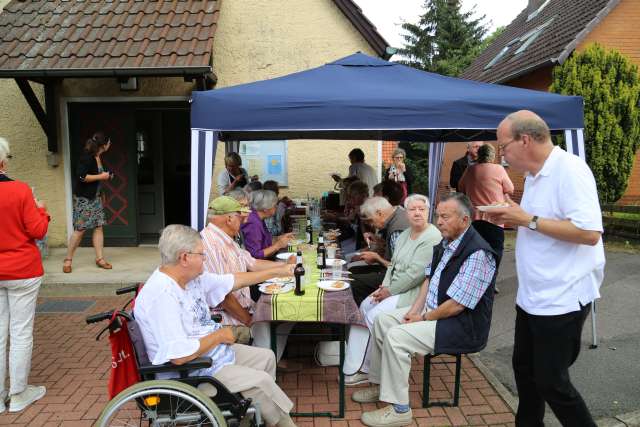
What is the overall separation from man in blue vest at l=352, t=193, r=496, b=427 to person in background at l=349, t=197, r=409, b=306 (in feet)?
3.12

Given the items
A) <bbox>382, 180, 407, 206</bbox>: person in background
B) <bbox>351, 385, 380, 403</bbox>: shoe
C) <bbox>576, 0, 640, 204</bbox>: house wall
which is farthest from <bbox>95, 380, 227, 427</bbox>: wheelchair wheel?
<bbox>576, 0, 640, 204</bbox>: house wall

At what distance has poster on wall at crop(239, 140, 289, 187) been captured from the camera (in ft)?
27.7

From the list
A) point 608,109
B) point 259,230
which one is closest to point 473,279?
point 259,230

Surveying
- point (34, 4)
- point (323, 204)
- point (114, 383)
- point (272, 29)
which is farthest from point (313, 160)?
point (114, 383)

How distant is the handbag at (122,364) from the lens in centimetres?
229

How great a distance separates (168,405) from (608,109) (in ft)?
31.7

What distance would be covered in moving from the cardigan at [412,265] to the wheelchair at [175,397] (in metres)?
1.49

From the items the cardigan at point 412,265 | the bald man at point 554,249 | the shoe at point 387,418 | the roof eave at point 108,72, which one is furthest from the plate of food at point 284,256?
the roof eave at point 108,72

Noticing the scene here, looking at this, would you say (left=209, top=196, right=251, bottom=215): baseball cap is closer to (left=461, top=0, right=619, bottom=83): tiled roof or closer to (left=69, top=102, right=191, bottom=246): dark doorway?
(left=69, top=102, right=191, bottom=246): dark doorway

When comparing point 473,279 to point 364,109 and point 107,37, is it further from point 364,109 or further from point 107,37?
point 107,37

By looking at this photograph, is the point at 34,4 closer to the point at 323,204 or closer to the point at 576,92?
the point at 323,204

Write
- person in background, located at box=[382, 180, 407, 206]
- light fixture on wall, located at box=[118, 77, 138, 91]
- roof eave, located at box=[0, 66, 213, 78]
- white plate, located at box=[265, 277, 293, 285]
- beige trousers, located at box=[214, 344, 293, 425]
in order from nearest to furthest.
A: beige trousers, located at box=[214, 344, 293, 425], white plate, located at box=[265, 277, 293, 285], person in background, located at box=[382, 180, 407, 206], roof eave, located at box=[0, 66, 213, 78], light fixture on wall, located at box=[118, 77, 138, 91]

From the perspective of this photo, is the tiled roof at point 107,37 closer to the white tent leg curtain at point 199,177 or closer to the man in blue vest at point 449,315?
the white tent leg curtain at point 199,177

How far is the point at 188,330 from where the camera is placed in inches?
97.6
